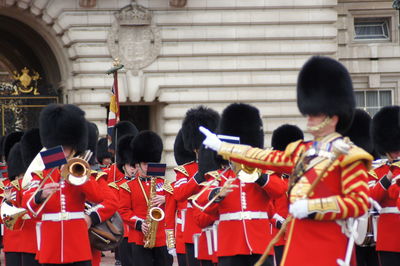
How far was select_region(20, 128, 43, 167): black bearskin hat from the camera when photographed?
28.4 feet

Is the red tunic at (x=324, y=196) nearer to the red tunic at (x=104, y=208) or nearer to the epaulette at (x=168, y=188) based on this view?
the red tunic at (x=104, y=208)

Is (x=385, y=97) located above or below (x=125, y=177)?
above

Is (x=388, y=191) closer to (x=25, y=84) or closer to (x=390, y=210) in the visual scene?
(x=390, y=210)

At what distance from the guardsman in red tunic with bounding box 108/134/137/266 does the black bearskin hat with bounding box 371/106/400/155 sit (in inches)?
93.4

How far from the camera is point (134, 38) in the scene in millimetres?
18688

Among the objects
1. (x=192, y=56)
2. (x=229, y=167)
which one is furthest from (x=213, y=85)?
(x=229, y=167)

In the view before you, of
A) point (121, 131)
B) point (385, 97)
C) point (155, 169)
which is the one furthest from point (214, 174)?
point (385, 97)

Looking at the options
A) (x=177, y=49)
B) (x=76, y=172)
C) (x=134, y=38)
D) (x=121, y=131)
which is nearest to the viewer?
(x=76, y=172)

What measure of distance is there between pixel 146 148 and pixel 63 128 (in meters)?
3.03

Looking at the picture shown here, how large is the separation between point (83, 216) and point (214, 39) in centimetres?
1189

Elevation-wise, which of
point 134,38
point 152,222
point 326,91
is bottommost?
point 152,222

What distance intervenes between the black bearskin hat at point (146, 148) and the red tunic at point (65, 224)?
10.2 feet

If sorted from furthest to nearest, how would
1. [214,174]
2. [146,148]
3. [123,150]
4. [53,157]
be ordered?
[123,150]
[146,148]
[214,174]
[53,157]

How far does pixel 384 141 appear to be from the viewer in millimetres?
8797
